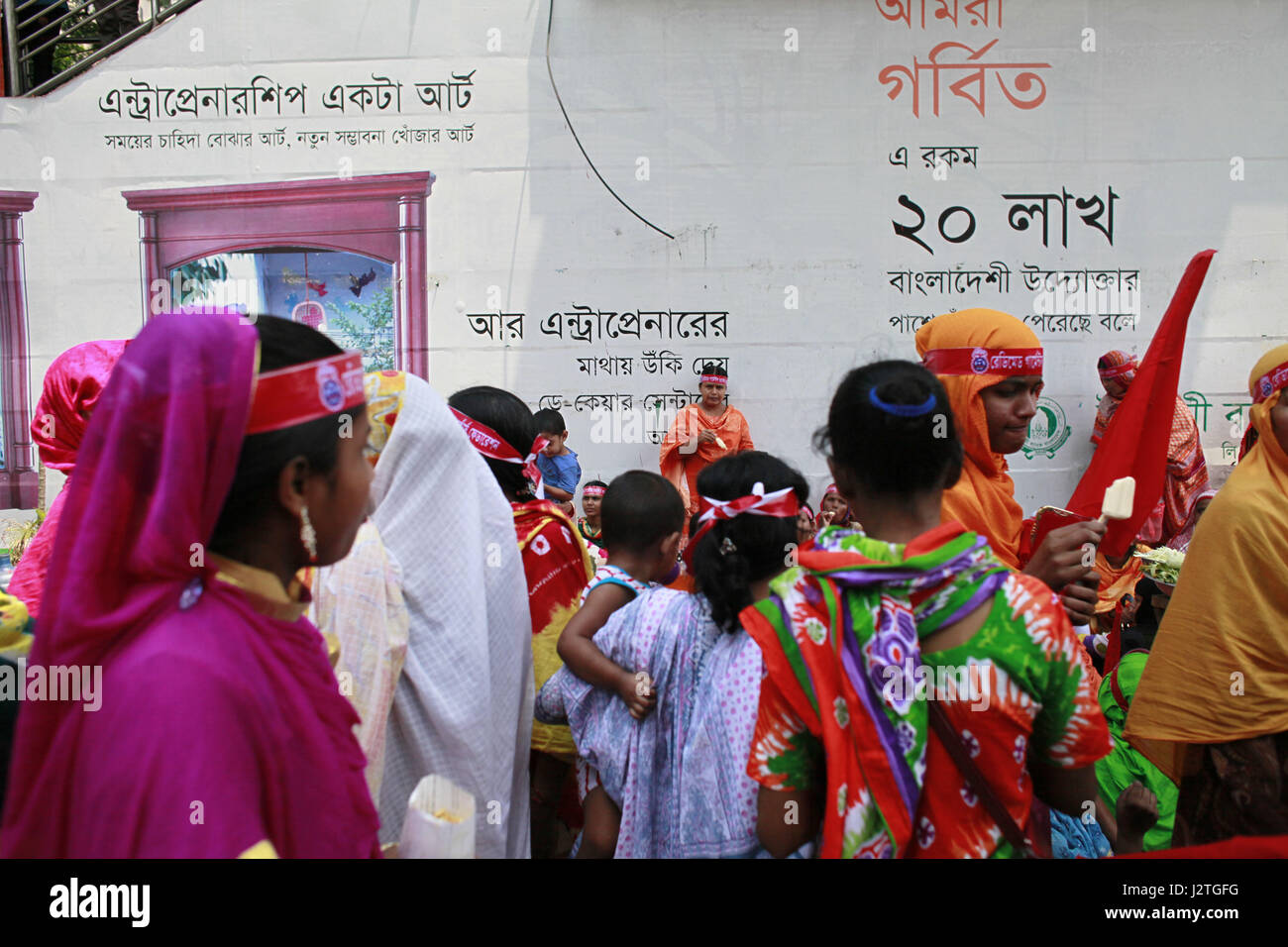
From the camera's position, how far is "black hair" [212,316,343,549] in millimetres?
999

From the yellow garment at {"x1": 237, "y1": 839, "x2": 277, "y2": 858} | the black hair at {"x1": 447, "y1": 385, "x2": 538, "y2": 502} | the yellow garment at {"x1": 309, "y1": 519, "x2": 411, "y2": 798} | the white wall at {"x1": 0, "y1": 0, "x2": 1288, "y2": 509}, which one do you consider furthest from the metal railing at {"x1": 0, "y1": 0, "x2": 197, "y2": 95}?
the yellow garment at {"x1": 237, "y1": 839, "x2": 277, "y2": 858}

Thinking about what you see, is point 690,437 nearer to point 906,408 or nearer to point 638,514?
point 638,514

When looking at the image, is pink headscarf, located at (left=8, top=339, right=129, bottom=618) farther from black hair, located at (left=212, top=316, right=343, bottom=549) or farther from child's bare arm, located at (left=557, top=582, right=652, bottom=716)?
black hair, located at (left=212, top=316, right=343, bottom=549)

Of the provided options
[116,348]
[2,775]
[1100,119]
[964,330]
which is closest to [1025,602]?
[964,330]

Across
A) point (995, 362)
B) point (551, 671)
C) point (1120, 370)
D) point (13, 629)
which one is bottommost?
point (551, 671)

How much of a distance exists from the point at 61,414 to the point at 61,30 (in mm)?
6503

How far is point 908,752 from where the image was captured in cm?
130

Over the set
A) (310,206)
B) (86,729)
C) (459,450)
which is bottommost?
(86,729)

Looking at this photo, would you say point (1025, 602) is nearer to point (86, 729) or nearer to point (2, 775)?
point (86, 729)

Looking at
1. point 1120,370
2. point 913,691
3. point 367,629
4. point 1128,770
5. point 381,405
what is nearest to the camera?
point 913,691

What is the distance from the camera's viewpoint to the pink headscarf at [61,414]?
7.72 feet

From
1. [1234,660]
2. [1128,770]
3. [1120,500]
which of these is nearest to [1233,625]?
[1234,660]

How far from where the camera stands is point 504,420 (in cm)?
246

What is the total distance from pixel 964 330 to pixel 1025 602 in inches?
43.5
